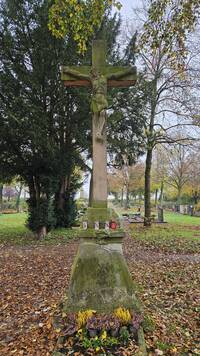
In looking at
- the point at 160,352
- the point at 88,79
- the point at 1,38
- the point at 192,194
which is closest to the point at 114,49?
the point at 1,38

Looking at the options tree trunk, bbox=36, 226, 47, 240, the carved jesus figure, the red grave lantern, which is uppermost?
the carved jesus figure

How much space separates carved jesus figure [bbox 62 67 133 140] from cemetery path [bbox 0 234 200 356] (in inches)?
119

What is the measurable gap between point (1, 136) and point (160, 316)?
1008cm

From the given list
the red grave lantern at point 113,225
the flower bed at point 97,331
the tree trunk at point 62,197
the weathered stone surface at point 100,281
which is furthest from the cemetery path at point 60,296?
the tree trunk at point 62,197

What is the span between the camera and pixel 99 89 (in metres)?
4.71

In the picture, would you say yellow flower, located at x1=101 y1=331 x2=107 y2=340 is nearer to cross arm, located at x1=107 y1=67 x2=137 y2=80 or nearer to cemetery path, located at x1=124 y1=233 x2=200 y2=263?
cross arm, located at x1=107 y1=67 x2=137 y2=80

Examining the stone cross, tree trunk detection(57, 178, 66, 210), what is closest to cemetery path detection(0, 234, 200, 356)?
the stone cross

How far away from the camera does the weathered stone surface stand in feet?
13.6

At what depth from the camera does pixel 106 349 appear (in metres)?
3.44

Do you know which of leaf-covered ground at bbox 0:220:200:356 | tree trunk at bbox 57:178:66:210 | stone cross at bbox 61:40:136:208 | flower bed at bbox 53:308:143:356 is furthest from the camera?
tree trunk at bbox 57:178:66:210

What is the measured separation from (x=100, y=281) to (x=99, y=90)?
2.98 meters

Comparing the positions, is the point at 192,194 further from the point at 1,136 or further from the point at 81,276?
the point at 81,276

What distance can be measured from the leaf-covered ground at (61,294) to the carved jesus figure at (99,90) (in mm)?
3026

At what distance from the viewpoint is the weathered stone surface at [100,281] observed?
13.6 ft
